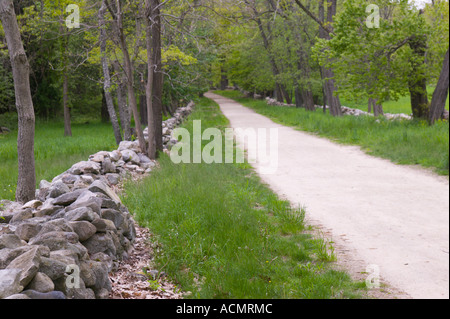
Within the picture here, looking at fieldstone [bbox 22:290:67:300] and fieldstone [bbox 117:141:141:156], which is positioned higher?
fieldstone [bbox 117:141:141:156]

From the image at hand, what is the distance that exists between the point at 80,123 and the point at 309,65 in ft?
54.8

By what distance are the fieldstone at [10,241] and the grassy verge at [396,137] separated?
7066mm

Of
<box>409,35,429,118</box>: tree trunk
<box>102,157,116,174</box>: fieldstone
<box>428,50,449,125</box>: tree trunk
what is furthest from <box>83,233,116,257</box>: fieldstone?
<box>409,35,429,118</box>: tree trunk

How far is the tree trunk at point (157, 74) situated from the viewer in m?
11.1

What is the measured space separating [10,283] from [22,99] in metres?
4.42

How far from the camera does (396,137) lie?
1100 centimetres

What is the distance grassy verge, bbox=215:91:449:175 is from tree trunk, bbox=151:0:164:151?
542cm

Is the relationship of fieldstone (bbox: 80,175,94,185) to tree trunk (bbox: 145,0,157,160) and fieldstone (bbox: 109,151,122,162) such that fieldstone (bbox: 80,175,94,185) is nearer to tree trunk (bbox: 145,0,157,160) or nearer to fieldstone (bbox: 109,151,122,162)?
fieldstone (bbox: 109,151,122,162)

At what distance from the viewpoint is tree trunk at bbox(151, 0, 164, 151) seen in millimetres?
11066

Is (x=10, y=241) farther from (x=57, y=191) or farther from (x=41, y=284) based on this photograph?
(x=57, y=191)

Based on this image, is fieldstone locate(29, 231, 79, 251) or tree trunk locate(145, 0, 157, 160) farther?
tree trunk locate(145, 0, 157, 160)

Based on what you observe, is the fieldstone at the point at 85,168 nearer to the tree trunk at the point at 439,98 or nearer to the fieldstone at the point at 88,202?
the fieldstone at the point at 88,202

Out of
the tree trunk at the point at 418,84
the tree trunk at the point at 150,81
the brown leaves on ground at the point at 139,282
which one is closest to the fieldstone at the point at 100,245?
the brown leaves on ground at the point at 139,282

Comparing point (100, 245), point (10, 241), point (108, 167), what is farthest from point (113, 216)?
point (108, 167)
